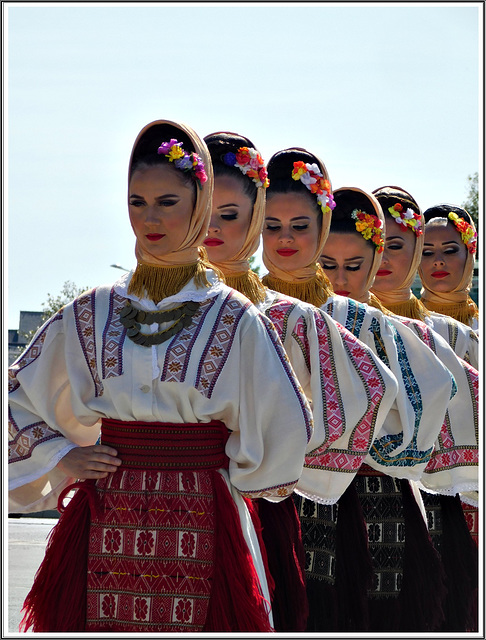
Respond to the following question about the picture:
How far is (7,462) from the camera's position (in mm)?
4051

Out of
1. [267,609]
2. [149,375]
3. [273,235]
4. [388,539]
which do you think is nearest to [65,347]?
[149,375]

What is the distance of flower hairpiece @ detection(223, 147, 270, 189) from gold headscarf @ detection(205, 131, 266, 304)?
3cm

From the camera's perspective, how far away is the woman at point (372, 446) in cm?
513

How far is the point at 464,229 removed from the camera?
7.27 metres

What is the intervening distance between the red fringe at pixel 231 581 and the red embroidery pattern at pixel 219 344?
0.33 meters

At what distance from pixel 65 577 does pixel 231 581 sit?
57 centimetres

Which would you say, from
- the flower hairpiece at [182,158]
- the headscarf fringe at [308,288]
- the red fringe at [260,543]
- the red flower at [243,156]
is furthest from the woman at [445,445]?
the flower hairpiece at [182,158]

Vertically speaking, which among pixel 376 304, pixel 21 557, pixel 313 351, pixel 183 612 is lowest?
pixel 21 557

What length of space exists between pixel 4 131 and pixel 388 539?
2.53 m

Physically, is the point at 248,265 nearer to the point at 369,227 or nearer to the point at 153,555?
the point at 369,227

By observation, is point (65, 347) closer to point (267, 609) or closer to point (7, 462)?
point (7, 462)

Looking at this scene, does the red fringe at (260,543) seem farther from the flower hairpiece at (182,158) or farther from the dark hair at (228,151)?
the dark hair at (228,151)

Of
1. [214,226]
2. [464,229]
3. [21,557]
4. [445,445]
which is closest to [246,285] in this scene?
[214,226]

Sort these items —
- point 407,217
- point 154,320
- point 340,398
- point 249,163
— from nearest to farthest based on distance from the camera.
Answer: point 154,320 < point 340,398 < point 249,163 < point 407,217
